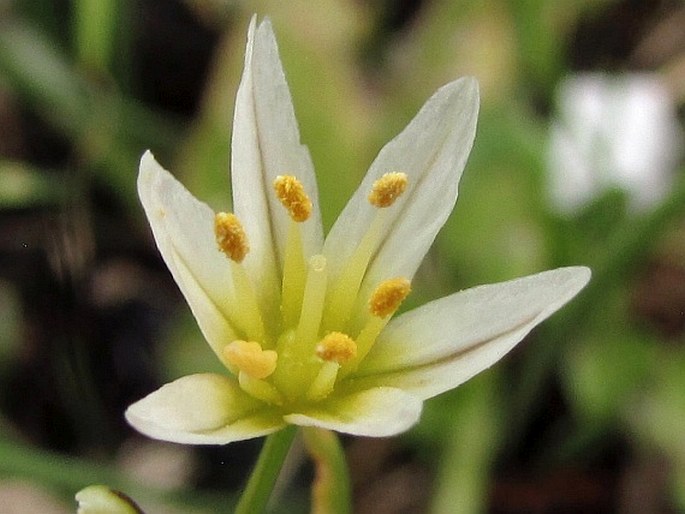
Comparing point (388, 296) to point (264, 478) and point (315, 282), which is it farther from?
point (264, 478)

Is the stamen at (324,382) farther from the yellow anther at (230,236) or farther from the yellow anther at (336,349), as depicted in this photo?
the yellow anther at (230,236)

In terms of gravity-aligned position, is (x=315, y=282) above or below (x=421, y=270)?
above

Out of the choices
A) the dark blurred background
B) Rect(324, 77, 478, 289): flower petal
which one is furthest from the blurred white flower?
Rect(324, 77, 478, 289): flower petal

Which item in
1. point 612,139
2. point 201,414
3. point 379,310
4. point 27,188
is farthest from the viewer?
point 612,139

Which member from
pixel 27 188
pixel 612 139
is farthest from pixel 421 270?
pixel 27 188

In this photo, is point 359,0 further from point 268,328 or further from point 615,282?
point 268,328

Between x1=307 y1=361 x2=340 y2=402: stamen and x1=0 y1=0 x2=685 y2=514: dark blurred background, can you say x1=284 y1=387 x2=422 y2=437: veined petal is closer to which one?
x1=307 y1=361 x2=340 y2=402: stamen

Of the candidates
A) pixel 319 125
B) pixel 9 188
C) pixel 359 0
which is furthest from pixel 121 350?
pixel 359 0
